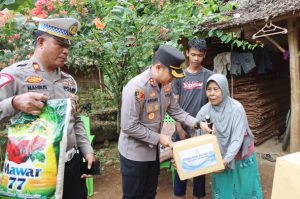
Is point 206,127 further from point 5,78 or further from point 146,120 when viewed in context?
point 5,78

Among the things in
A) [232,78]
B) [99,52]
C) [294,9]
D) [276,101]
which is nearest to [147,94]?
[99,52]

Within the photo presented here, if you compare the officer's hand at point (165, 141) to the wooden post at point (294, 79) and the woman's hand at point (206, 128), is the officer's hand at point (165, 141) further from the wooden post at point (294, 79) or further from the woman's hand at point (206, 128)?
the wooden post at point (294, 79)

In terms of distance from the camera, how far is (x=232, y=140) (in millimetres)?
2723

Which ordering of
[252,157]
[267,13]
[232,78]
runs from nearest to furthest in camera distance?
[252,157]
[267,13]
[232,78]

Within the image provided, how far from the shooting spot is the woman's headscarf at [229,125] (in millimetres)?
2691

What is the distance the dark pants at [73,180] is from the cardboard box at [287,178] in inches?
52.3

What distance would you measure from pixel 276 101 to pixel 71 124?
6.22 meters

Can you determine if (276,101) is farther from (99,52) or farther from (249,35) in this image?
(99,52)

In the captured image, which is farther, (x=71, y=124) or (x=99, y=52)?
(x=99, y=52)

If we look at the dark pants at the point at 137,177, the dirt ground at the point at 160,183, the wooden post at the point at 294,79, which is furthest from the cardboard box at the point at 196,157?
the wooden post at the point at 294,79

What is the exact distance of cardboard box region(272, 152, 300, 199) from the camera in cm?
86

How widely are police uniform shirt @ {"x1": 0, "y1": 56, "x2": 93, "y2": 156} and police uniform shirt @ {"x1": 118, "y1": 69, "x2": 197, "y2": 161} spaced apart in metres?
→ 0.39

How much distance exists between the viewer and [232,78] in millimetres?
6297

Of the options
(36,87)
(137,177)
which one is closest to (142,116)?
(137,177)
